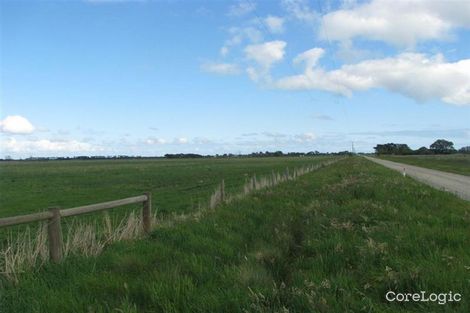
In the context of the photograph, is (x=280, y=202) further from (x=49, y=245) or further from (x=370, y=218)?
(x=49, y=245)

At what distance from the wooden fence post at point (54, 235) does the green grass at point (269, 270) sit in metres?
0.26

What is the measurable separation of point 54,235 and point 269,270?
335 centimetres

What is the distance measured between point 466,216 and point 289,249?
4441 millimetres

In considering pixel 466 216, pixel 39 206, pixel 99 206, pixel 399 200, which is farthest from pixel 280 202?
pixel 39 206

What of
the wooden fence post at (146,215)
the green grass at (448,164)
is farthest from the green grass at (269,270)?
the green grass at (448,164)

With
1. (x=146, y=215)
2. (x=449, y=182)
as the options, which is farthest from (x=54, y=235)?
(x=449, y=182)

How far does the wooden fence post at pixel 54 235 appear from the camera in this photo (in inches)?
284

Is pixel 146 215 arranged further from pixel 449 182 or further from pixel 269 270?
pixel 449 182

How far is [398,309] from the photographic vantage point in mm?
4898

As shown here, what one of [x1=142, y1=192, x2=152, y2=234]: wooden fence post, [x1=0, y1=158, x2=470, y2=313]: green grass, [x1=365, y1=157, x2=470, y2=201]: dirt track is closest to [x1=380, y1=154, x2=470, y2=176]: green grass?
[x1=365, y1=157, x2=470, y2=201]: dirt track

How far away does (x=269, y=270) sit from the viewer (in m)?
6.70

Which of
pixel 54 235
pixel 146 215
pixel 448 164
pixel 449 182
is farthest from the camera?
pixel 448 164

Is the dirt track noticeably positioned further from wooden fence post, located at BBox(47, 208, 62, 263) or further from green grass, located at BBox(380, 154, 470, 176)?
wooden fence post, located at BBox(47, 208, 62, 263)

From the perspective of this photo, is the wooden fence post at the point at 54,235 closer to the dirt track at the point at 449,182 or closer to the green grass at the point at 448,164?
the dirt track at the point at 449,182
